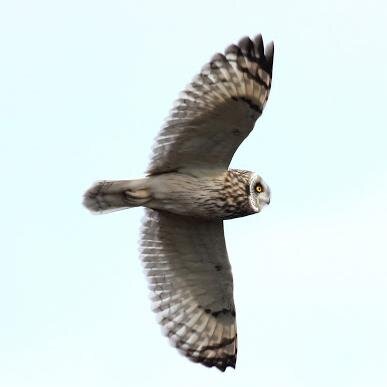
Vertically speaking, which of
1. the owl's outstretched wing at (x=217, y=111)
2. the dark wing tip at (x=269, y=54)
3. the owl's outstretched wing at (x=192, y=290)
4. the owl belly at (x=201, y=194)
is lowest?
the owl's outstretched wing at (x=192, y=290)

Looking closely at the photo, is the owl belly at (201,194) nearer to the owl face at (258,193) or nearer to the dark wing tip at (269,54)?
the owl face at (258,193)

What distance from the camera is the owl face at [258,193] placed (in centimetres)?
1210

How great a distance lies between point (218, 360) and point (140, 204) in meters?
1.99

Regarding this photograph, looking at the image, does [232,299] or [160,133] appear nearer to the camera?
[160,133]

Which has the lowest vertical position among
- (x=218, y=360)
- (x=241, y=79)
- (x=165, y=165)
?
(x=218, y=360)

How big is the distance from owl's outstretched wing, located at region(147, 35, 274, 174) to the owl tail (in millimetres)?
211

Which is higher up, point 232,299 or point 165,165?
point 165,165

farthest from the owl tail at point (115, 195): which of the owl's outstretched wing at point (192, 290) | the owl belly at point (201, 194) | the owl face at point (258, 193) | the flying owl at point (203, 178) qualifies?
the owl face at point (258, 193)

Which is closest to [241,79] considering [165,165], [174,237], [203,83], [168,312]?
[203,83]

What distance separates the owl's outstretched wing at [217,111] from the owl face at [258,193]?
1.13 ft

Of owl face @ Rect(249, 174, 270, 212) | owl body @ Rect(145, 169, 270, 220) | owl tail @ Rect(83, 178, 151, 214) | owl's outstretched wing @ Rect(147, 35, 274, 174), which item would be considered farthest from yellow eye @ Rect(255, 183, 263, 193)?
owl tail @ Rect(83, 178, 151, 214)

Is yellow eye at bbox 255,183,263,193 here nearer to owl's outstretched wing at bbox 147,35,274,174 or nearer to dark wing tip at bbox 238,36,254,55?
owl's outstretched wing at bbox 147,35,274,174

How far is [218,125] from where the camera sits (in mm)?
11836

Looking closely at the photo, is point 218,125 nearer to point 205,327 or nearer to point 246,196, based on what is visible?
point 246,196
